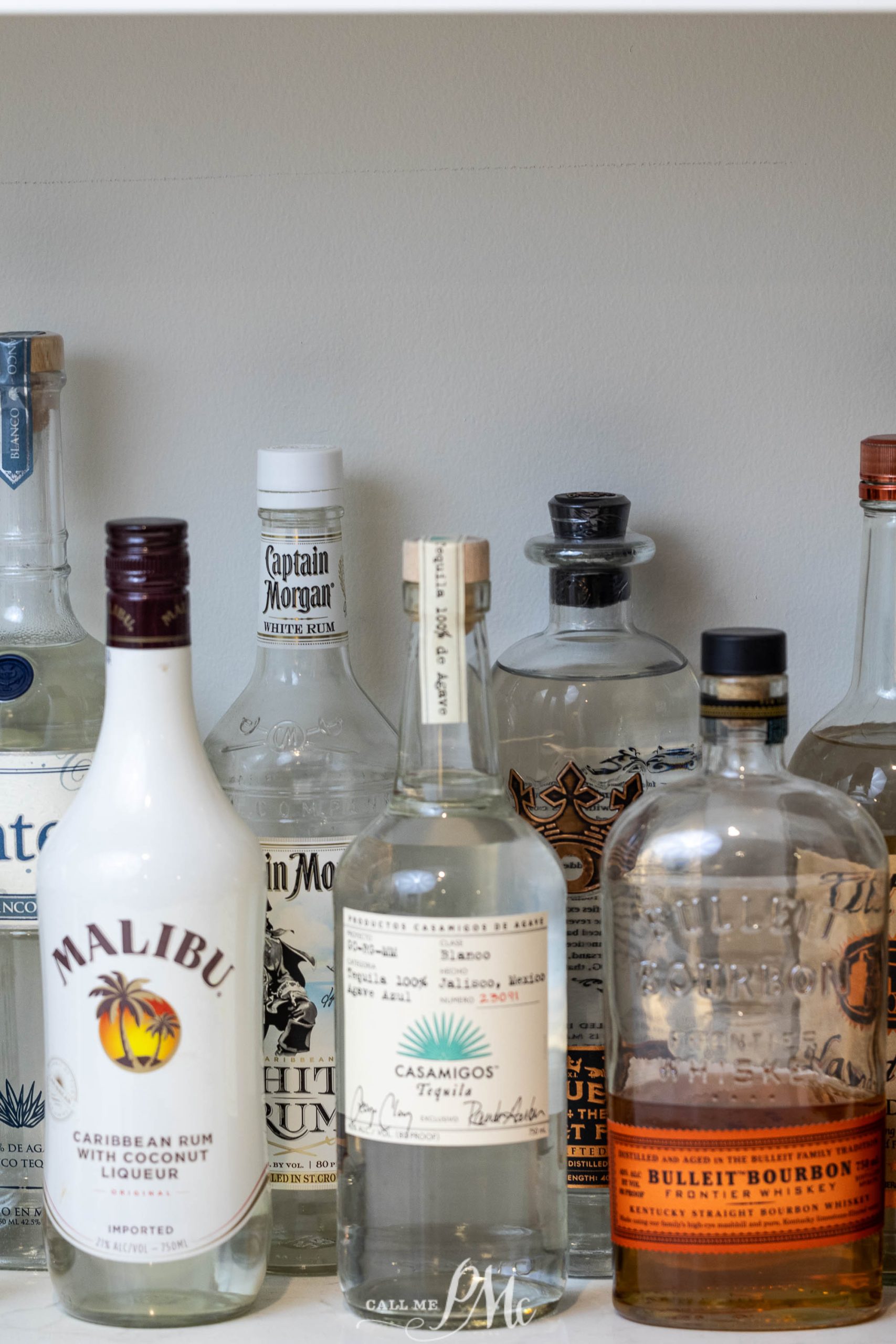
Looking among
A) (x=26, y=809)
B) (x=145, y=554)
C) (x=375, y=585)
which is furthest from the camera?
(x=375, y=585)

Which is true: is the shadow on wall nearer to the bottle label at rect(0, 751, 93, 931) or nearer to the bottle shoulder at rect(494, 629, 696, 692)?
the bottle shoulder at rect(494, 629, 696, 692)

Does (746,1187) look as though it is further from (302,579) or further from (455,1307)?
(302,579)

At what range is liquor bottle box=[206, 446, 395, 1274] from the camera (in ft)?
2.61

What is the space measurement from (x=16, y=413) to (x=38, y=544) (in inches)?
2.8

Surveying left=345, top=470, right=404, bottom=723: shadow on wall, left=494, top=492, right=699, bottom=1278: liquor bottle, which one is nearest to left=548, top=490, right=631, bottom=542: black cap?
left=494, top=492, right=699, bottom=1278: liquor bottle

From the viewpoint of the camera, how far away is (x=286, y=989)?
80 cm

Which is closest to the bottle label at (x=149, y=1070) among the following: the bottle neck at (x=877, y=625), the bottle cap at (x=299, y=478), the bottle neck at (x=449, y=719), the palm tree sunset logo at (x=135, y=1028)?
the palm tree sunset logo at (x=135, y=1028)

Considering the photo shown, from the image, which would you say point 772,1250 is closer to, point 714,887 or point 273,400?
point 714,887

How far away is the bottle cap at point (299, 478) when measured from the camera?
804mm

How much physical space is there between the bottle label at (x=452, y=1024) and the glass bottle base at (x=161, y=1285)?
94mm

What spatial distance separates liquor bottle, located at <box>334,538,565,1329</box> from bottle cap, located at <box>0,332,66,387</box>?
0.79 feet

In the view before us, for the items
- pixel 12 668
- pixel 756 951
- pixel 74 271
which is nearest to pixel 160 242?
pixel 74 271

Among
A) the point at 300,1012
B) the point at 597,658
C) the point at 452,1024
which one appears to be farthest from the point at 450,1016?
the point at 597,658

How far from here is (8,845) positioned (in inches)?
31.3
